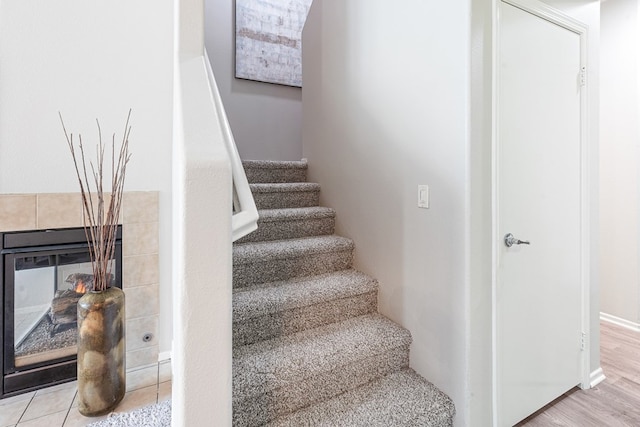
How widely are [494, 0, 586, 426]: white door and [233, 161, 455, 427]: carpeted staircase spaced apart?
19.3 inches

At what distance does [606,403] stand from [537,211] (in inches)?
47.3

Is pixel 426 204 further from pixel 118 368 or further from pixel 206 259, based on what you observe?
pixel 118 368

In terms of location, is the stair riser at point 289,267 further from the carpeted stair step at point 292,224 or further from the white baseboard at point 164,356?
the white baseboard at point 164,356

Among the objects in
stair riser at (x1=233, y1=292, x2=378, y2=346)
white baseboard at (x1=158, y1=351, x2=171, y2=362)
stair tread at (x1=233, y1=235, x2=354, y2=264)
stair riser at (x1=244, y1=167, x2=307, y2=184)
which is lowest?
white baseboard at (x1=158, y1=351, x2=171, y2=362)

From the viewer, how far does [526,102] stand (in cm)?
166

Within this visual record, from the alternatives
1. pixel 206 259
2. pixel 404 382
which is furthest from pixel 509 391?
pixel 206 259

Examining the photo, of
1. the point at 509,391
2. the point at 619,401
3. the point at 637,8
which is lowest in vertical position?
the point at 619,401

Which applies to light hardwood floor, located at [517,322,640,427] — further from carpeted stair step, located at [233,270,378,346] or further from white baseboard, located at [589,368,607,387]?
carpeted stair step, located at [233,270,378,346]

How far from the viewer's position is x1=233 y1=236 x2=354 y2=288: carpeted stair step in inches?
72.8

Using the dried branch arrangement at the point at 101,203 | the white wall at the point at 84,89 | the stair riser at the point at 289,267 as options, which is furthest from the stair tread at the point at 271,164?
the stair riser at the point at 289,267

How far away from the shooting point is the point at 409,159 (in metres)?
1.71

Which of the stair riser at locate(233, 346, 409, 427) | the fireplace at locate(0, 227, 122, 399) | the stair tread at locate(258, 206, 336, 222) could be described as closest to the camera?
the stair riser at locate(233, 346, 409, 427)

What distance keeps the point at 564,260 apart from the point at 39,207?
9.94ft

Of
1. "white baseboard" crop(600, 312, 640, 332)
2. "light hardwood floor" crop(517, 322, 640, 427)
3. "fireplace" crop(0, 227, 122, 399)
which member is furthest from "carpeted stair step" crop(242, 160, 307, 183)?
"white baseboard" crop(600, 312, 640, 332)
